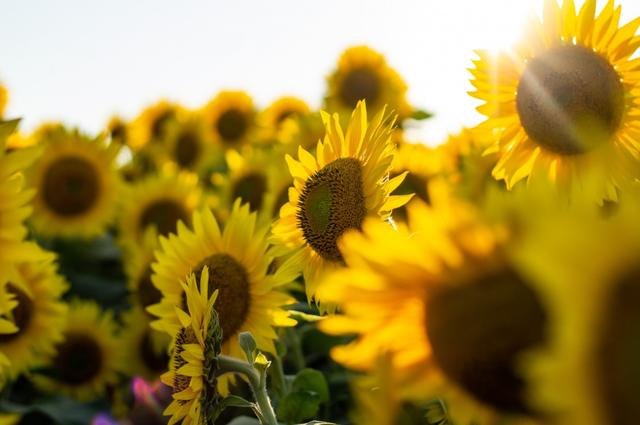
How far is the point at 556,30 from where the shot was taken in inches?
70.3

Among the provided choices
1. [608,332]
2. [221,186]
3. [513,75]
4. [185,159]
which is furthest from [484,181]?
[185,159]

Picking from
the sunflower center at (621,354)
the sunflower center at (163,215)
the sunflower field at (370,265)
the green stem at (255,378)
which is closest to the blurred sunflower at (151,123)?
the sunflower field at (370,265)

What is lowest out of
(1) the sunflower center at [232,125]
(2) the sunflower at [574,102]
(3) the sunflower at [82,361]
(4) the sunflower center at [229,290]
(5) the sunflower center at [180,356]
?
(3) the sunflower at [82,361]

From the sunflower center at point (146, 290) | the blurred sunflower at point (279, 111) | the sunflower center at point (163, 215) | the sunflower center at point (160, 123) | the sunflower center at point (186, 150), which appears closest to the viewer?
the sunflower center at point (146, 290)

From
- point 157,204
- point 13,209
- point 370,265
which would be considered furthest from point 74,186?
point 370,265

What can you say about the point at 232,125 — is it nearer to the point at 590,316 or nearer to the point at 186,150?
the point at 186,150

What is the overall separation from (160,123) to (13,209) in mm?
4685

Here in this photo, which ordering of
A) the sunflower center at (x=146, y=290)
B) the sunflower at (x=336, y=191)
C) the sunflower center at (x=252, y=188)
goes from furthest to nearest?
the sunflower center at (x=252, y=188), the sunflower center at (x=146, y=290), the sunflower at (x=336, y=191)

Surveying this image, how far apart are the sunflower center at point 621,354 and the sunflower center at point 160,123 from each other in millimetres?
5879

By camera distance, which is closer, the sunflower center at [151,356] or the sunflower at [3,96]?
the sunflower center at [151,356]

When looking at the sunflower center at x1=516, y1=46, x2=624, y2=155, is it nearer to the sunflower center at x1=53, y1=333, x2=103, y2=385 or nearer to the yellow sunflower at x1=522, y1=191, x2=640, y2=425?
the yellow sunflower at x1=522, y1=191, x2=640, y2=425

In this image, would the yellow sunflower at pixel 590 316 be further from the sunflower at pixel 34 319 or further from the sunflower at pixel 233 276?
the sunflower at pixel 34 319

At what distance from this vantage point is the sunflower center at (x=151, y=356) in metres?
3.12

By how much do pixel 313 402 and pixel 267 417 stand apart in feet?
1.01
